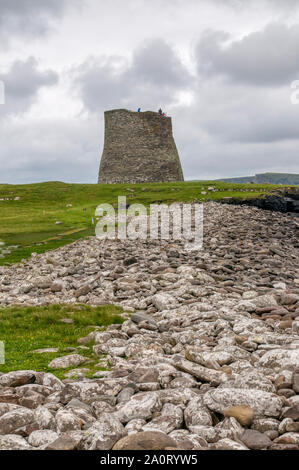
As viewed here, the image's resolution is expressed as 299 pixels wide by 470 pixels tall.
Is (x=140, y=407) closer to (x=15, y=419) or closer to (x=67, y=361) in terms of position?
(x=15, y=419)

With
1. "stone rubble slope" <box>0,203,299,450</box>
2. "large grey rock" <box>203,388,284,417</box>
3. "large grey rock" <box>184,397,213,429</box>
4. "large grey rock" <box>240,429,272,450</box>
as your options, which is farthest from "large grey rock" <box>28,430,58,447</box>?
"large grey rock" <box>240,429,272,450</box>

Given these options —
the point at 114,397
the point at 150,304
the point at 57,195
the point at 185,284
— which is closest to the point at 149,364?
the point at 114,397

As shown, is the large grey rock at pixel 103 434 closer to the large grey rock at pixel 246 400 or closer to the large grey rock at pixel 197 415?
the large grey rock at pixel 197 415

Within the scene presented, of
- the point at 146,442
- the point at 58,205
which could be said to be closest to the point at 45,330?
the point at 146,442

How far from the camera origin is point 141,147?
7894 centimetres

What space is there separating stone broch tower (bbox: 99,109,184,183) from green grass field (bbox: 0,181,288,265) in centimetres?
1451

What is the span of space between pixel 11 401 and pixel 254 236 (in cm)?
2300

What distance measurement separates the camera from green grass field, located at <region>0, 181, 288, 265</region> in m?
30.5

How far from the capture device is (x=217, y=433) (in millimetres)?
5602

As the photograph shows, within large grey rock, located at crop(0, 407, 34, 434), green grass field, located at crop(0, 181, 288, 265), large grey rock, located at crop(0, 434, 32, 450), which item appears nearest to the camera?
large grey rock, located at crop(0, 434, 32, 450)

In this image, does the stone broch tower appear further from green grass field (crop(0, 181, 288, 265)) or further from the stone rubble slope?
the stone rubble slope

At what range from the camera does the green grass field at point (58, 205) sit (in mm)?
30516

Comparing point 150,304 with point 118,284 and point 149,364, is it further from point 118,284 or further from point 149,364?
point 149,364

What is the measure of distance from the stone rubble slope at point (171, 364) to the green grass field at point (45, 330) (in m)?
0.62
